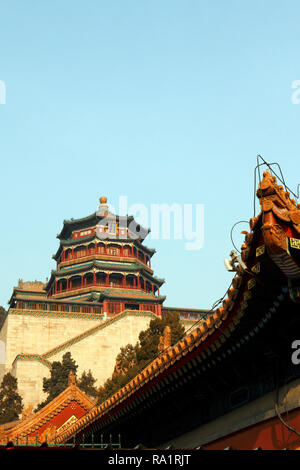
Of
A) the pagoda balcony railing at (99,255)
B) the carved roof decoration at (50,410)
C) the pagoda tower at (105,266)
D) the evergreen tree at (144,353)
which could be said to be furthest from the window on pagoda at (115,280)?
the carved roof decoration at (50,410)

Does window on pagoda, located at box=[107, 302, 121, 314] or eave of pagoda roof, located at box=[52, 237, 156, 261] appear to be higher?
eave of pagoda roof, located at box=[52, 237, 156, 261]

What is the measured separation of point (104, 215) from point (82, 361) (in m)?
17.8

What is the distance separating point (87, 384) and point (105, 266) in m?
16.3

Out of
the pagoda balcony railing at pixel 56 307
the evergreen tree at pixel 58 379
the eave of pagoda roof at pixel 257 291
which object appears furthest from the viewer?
the pagoda balcony railing at pixel 56 307

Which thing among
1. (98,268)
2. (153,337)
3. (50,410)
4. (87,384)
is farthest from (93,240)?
(50,410)

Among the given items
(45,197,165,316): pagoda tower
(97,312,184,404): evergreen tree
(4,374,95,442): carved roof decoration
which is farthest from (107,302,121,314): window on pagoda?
(4,374,95,442): carved roof decoration

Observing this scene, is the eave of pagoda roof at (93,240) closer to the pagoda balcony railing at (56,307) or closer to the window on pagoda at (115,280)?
the window on pagoda at (115,280)

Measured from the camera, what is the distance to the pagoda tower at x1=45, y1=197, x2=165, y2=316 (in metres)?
62.5

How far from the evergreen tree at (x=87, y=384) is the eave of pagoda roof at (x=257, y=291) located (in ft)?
130

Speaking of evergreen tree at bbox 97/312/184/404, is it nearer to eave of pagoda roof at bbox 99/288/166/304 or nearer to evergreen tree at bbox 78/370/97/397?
evergreen tree at bbox 78/370/97/397

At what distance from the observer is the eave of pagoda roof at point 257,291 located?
809cm

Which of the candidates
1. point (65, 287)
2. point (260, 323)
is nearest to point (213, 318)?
point (260, 323)

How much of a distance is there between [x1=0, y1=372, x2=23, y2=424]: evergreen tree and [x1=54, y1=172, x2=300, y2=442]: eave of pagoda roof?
35039 millimetres
